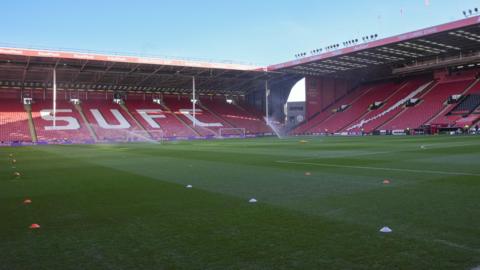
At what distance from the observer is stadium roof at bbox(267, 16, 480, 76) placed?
34972 millimetres

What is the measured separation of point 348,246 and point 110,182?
24.8 ft

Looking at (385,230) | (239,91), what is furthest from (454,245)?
(239,91)

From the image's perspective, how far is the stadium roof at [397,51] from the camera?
115ft

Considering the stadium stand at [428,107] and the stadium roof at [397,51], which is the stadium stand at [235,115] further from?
the stadium stand at [428,107]

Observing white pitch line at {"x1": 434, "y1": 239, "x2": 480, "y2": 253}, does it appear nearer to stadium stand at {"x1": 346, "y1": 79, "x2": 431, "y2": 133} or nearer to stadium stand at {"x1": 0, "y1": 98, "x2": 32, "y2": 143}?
stadium stand at {"x1": 346, "y1": 79, "x2": 431, "y2": 133}

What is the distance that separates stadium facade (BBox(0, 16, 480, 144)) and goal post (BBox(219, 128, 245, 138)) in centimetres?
15

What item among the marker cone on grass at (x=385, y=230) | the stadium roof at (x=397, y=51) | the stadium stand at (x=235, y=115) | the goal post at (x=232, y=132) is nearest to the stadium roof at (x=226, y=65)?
the stadium roof at (x=397, y=51)

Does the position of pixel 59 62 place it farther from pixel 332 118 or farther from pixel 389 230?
pixel 389 230

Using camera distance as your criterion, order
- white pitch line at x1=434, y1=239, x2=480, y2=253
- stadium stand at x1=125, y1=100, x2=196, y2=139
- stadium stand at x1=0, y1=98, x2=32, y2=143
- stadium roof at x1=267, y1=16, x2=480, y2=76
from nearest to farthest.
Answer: white pitch line at x1=434, y1=239, x2=480, y2=253 → stadium roof at x1=267, y1=16, x2=480, y2=76 → stadium stand at x1=0, y1=98, x2=32, y2=143 → stadium stand at x1=125, y1=100, x2=196, y2=139

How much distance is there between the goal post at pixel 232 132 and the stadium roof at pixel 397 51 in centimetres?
1108

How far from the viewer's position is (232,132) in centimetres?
5766

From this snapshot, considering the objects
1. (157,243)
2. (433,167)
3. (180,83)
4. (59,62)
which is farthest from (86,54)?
(157,243)

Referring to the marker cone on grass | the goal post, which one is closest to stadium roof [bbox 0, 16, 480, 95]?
the goal post

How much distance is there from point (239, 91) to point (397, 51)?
29.4m
